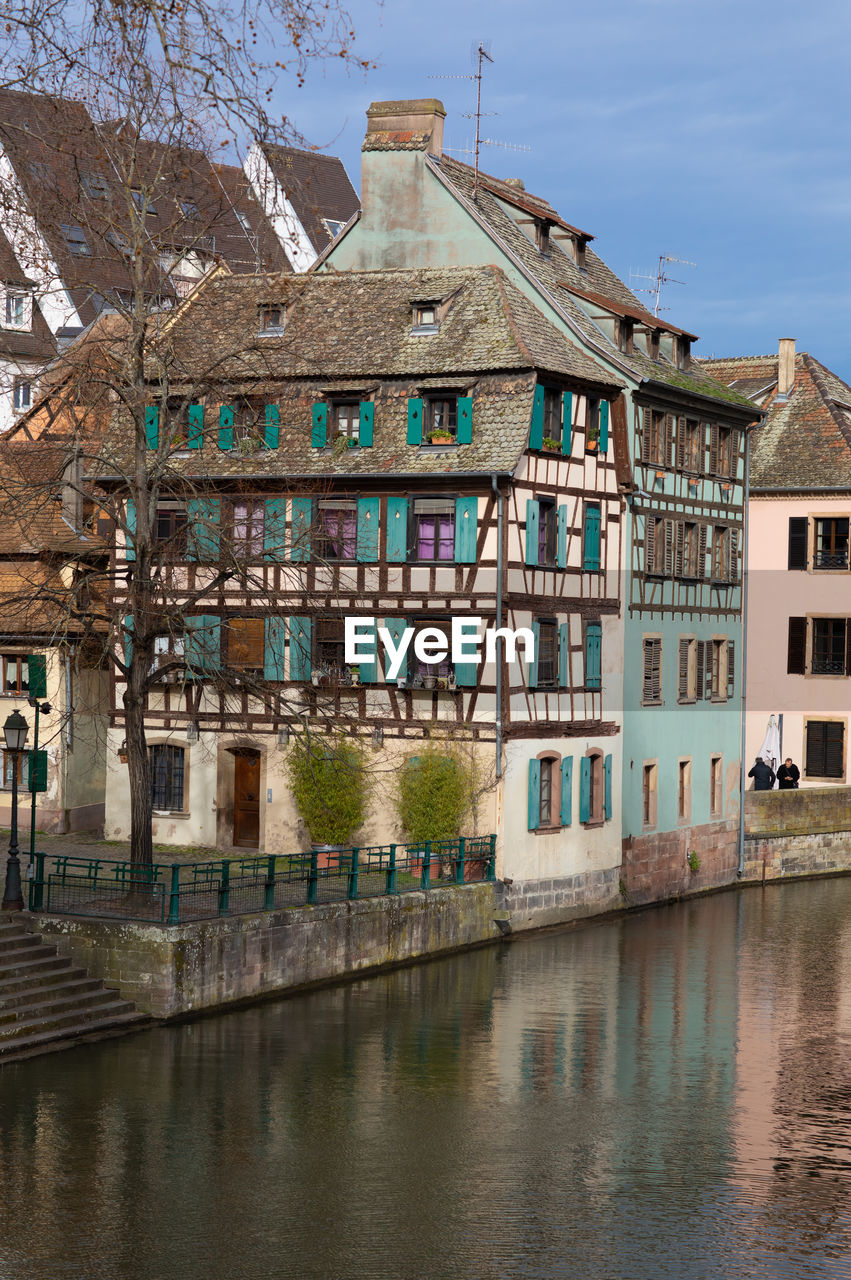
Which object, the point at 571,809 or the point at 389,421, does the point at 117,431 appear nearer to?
the point at 389,421

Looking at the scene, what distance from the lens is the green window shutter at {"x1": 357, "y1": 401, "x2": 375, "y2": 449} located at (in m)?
33.8

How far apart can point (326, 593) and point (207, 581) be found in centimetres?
249

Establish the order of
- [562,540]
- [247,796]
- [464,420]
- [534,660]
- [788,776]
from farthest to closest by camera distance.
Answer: [788,776], [247,796], [562,540], [534,660], [464,420]

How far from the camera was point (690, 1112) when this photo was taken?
21.0 metres

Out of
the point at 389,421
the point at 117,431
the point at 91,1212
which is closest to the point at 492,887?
the point at 389,421

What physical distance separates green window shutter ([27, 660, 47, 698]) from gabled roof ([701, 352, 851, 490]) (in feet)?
72.0

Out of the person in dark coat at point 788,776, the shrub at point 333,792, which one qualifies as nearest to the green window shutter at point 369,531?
the shrub at point 333,792

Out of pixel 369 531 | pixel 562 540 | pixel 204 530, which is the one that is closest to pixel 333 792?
pixel 369 531

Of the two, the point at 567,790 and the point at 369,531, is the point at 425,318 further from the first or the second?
the point at 567,790

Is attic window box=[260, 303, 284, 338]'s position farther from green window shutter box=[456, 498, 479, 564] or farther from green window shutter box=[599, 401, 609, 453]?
green window shutter box=[599, 401, 609, 453]

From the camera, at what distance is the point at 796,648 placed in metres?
49.8

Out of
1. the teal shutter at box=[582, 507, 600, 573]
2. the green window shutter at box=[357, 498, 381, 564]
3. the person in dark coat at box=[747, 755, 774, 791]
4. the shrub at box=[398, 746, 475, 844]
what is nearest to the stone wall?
the shrub at box=[398, 746, 475, 844]

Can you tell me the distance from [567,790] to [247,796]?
5.99m

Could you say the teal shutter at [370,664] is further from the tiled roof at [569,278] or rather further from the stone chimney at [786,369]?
the stone chimney at [786,369]
